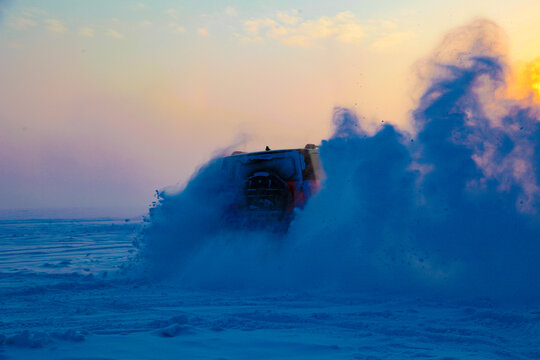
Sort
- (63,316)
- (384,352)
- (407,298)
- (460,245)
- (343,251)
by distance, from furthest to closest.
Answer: (343,251), (460,245), (407,298), (63,316), (384,352)

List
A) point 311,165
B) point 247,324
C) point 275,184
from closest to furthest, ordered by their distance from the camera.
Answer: point 247,324 → point 275,184 → point 311,165

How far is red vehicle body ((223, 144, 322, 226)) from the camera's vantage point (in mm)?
7863

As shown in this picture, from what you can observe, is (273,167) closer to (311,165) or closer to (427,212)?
(311,165)

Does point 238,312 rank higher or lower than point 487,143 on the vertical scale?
lower

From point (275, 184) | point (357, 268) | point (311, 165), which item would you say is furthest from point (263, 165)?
point (357, 268)

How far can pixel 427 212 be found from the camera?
7004 mm

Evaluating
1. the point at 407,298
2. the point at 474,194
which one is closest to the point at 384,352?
the point at 407,298

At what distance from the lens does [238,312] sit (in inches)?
215

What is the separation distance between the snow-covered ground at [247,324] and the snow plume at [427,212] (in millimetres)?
570

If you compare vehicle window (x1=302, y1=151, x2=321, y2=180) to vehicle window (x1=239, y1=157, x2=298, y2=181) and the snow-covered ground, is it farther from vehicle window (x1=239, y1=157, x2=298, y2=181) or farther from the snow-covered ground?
the snow-covered ground

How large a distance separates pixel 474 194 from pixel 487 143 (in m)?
0.78

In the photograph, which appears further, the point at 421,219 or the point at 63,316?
the point at 421,219

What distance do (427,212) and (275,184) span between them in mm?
2371

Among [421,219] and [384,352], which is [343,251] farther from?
[384,352]
